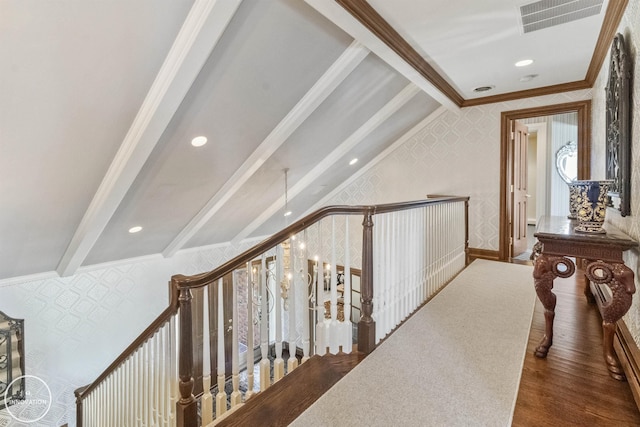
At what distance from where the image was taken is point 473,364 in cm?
197

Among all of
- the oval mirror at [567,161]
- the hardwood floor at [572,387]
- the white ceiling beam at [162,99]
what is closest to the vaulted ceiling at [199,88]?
the white ceiling beam at [162,99]

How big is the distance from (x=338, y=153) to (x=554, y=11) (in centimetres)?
285

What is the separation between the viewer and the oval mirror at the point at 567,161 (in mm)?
6297

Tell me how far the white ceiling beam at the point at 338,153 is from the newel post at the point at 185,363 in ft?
11.2

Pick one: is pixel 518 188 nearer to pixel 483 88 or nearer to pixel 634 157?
pixel 483 88

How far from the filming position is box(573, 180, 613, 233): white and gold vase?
1861 mm

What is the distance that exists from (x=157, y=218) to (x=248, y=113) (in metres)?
1.97

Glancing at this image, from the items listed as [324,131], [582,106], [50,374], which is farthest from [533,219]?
[50,374]

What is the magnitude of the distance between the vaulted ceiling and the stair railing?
131cm

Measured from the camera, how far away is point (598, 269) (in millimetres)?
1765

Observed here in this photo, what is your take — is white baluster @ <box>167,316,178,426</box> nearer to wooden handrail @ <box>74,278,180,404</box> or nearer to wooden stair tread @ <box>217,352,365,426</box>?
wooden handrail @ <box>74,278,180,404</box>

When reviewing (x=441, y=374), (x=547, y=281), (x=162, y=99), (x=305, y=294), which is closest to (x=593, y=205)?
(x=547, y=281)

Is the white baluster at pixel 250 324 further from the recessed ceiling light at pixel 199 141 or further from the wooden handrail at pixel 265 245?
the recessed ceiling light at pixel 199 141

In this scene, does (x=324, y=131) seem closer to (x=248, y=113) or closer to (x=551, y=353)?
(x=248, y=113)
